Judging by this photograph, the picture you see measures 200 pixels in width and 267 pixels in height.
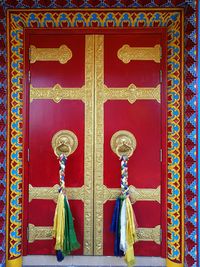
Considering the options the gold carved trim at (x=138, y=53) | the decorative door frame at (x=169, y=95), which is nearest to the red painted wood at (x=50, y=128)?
the decorative door frame at (x=169, y=95)

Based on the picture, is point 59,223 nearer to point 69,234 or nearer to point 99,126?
point 69,234

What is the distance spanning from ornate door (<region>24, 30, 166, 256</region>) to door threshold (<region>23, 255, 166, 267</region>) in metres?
0.05

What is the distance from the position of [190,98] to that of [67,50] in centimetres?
122

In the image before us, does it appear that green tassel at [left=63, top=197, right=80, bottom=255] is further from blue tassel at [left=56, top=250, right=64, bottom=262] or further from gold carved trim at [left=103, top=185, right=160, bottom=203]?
gold carved trim at [left=103, top=185, right=160, bottom=203]

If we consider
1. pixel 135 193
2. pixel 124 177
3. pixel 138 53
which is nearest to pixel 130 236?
pixel 135 193

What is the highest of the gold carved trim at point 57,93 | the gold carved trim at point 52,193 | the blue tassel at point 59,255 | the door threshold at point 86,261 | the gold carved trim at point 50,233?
the gold carved trim at point 57,93

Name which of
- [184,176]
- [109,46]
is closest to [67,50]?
[109,46]

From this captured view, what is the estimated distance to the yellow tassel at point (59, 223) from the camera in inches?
92.9

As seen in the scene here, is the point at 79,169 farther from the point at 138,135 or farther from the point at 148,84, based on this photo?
the point at 148,84

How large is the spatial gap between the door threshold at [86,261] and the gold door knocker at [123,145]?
3.25ft

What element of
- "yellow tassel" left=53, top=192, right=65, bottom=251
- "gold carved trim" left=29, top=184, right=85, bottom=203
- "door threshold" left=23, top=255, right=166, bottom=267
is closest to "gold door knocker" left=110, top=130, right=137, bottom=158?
"gold carved trim" left=29, top=184, right=85, bottom=203

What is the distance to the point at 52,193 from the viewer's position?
256 centimetres

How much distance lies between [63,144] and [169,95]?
3.58 feet

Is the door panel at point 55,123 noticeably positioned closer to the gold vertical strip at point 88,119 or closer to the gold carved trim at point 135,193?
the gold vertical strip at point 88,119
